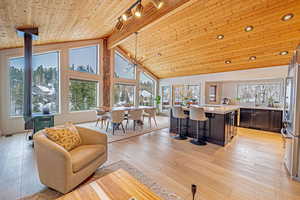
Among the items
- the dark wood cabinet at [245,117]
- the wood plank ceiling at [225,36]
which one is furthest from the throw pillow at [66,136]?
the dark wood cabinet at [245,117]

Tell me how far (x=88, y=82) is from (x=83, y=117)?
167cm

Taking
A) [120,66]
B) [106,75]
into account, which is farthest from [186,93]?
[106,75]

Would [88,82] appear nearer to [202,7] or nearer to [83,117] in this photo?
[83,117]

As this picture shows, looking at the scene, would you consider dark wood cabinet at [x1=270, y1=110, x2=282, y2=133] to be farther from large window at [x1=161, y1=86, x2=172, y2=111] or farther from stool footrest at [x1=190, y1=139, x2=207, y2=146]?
A: large window at [x1=161, y1=86, x2=172, y2=111]

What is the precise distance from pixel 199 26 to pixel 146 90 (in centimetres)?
532

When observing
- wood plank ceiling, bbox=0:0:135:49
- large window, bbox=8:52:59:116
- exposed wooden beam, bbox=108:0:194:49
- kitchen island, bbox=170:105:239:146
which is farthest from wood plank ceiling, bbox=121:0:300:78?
large window, bbox=8:52:59:116

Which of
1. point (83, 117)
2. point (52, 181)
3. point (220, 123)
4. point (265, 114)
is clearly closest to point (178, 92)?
point (265, 114)

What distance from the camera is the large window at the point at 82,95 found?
5836mm

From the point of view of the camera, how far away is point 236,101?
240 inches

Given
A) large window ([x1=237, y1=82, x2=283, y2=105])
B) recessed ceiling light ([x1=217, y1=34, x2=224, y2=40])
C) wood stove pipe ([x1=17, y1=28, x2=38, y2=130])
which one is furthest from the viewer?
large window ([x1=237, y1=82, x2=283, y2=105])

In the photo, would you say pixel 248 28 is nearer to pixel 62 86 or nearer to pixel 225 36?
pixel 225 36

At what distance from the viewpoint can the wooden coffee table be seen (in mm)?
1173

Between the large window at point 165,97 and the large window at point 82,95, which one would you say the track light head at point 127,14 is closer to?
the large window at point 82,95

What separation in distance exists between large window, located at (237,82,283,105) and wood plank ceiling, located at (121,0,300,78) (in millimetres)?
956
